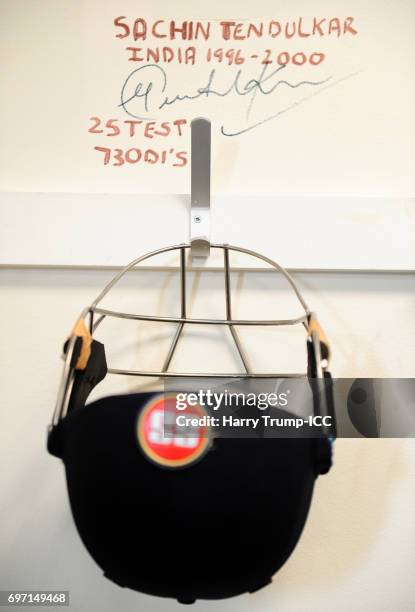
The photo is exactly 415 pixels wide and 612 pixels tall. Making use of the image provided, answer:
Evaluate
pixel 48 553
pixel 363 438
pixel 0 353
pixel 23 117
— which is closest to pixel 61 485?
pixel 48 553

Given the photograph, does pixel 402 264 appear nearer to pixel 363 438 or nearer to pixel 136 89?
pixel 363 438

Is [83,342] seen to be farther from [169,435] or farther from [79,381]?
[169,435]

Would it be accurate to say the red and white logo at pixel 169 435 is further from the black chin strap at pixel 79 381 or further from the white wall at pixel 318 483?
the white wall at pixel 318 483

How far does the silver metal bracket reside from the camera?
801mm

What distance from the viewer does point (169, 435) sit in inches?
22.2
